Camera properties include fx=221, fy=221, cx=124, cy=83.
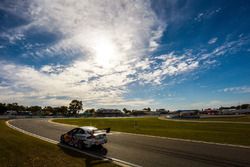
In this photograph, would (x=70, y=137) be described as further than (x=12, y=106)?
No

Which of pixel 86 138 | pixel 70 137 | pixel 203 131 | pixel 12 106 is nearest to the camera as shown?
pixel 86 138

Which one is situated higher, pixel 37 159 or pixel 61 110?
pixel 61 110

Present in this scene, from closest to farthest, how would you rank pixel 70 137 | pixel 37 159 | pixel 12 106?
pixel 37 159
pixel 70 137
pixel 12 106

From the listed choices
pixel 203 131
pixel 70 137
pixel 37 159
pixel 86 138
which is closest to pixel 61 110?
pixel 203 131

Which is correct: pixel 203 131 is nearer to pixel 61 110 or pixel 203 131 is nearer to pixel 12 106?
pixel 61 110

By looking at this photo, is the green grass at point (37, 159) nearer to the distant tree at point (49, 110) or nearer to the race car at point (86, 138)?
the race car at point (86, 138)

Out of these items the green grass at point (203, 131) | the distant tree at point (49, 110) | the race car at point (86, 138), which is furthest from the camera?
the distant tree at point (49, 110)

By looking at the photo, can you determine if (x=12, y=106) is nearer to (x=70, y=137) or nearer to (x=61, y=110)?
(x=61, y=110)

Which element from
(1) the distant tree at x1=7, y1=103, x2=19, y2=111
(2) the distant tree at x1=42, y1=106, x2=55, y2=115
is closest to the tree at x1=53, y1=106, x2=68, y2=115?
(2) the distant tree at x1=42, y1=106, x2=55, y2=115

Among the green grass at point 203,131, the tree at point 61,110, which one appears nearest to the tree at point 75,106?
the tree at point 61,110

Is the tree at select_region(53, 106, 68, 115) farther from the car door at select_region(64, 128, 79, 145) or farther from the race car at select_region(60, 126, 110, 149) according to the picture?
the race car at select_region(60, 126, 110, 149)

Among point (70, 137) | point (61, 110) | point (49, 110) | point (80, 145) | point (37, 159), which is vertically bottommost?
point (37, 159)

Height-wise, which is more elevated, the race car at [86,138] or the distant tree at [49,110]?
the distant tree at [49,110]

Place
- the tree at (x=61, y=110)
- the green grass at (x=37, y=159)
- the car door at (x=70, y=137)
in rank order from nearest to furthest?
the green grass at (x=37, y=159) < the car door at (x=70, y=137) < the tree at (x=61, y=110)
